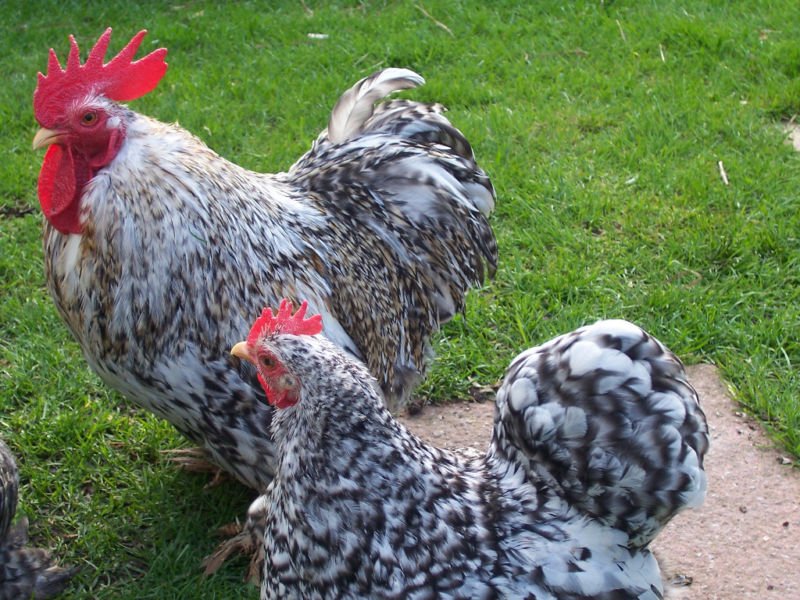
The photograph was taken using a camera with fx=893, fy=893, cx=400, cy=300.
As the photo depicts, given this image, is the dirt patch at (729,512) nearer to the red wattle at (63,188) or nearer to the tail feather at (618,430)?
the tail feather at (618,430)

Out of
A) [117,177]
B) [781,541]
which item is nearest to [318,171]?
[117,177]

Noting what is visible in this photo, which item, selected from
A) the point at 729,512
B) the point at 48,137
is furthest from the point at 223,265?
the point at 729,512

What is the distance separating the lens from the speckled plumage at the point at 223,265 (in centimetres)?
311

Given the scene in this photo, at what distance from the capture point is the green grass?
4.04 m

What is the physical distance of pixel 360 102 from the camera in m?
4.18

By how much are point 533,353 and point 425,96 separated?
4.45 meters

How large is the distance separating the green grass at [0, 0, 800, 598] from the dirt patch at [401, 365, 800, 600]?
0.49ft

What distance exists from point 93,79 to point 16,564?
1.89 meters

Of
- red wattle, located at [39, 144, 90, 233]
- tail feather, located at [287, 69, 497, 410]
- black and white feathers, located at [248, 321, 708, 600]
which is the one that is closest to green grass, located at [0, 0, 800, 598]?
tail feather, located at [287, 69, 497, 410]

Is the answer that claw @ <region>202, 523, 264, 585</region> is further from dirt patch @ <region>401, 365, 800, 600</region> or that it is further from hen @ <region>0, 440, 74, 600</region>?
dirt patch @ <region>401, 365, 800, 600</region>

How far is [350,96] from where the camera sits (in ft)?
13.8

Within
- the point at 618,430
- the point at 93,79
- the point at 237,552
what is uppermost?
the point at 93,79

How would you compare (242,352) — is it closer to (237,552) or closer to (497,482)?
(497,482)

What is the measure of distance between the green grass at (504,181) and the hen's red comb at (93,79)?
5.59ft
